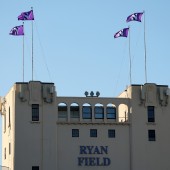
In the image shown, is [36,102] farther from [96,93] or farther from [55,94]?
[96,93]

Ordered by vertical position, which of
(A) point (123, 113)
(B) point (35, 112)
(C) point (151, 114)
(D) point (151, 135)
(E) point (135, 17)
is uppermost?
(E) point (135, 17)

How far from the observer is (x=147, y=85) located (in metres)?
90.9

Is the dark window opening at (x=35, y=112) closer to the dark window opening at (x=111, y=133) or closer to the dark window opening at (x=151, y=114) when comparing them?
the dark window opening at (x=111, y=133)

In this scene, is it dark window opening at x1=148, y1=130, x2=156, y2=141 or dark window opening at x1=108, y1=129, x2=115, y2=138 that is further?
dark window opening at x1=148, y1=130, x2=156, y2=141

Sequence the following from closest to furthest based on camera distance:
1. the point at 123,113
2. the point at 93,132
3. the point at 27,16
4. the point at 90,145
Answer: the point at 90,145
the point at 27,16
the point at 93,132
the point at 123,113

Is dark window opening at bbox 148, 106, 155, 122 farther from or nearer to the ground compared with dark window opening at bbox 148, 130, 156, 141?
farther from the ground

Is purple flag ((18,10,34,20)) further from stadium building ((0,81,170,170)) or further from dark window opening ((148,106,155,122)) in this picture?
dark window opening ((148,106,155,122))

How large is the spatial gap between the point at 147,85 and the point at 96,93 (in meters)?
6.93

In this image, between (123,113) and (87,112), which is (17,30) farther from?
(123,113)

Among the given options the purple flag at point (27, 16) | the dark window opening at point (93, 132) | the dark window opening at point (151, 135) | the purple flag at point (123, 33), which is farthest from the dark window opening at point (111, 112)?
the purple flag at point (27, 16)

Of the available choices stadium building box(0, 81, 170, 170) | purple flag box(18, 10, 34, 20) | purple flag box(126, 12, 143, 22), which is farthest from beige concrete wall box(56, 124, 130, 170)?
purple flag box(18, 10, 34, 20)

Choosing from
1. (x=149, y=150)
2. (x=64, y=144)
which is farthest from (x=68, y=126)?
(x=149, y=150)

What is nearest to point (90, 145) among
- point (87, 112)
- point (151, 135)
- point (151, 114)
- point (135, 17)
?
point (87, 112)

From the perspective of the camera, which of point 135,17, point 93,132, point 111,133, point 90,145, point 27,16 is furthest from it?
point 111,133
